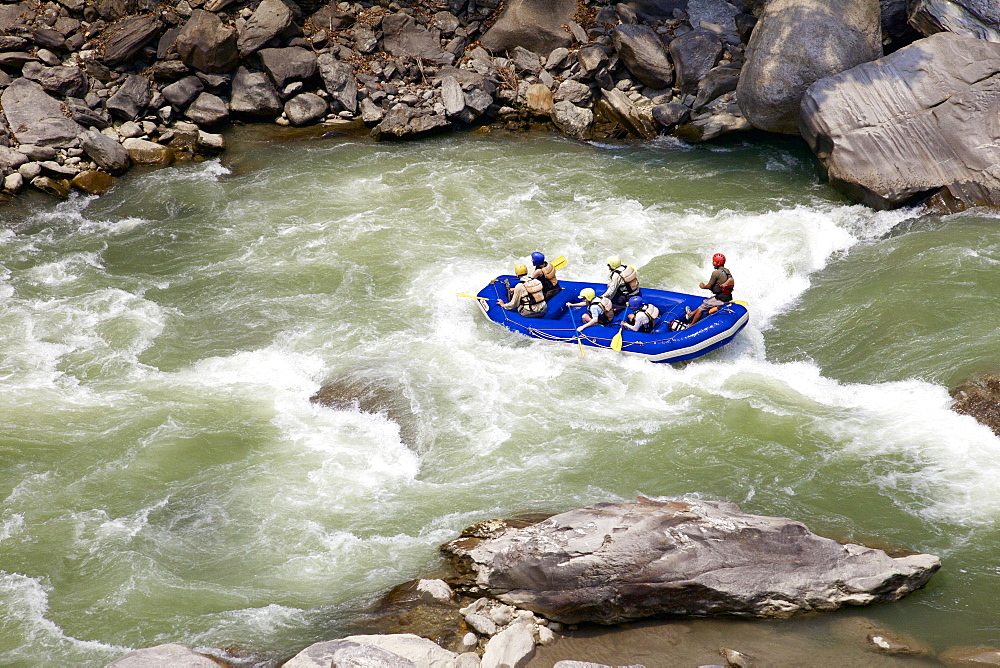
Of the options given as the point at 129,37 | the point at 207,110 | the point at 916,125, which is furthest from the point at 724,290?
the point at 129,37

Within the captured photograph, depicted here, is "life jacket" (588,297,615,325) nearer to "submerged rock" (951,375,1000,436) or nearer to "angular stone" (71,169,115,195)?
"submerged rock" (951,375,1000,436)

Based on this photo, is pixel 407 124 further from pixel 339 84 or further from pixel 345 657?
pixel 345 657

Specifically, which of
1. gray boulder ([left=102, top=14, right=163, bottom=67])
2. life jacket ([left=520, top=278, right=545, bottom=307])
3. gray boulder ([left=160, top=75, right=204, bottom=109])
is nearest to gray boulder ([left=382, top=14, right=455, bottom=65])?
gray boulder ([left=160, top=75, right=204, bottom=109])

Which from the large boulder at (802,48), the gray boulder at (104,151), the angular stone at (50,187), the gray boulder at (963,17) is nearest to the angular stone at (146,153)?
the gray boulder at (104,151)

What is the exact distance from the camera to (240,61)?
17.7 metres

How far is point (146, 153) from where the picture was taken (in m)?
16.3

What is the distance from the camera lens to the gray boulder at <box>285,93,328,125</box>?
17469mm

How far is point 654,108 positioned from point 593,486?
420 inches

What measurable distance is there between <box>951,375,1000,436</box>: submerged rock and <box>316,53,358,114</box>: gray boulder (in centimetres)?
1292

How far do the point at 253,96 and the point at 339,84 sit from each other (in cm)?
181

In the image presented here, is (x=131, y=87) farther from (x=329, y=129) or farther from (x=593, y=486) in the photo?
(x=593, y=486)

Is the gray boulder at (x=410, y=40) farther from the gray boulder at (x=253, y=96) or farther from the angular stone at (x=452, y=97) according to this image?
the gray boulder at (x=253, y=96)

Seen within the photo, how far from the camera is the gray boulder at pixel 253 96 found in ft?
57.0

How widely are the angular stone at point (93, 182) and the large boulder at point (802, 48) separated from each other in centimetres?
1211
